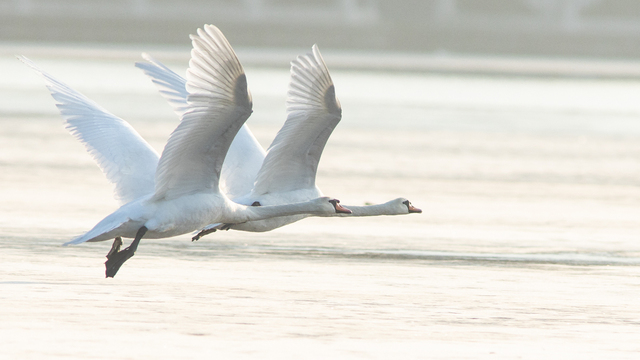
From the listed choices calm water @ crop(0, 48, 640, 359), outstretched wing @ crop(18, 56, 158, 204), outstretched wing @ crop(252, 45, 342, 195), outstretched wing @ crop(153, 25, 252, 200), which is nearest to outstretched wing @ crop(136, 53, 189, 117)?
outstretched wing @ crop(18, 56, 158, 204)

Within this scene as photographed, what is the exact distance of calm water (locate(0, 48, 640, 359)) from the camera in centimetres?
627

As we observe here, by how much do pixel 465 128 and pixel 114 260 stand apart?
1484 centimetres

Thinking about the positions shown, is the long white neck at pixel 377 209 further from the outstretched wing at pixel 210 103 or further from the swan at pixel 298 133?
the outstretched wing at pixel 210 103

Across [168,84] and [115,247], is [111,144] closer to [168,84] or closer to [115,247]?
[168,84]

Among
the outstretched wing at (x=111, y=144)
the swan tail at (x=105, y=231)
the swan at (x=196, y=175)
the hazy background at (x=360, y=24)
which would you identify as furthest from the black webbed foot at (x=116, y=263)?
the hazy background at (x=360, y=24)

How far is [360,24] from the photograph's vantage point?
74250mm

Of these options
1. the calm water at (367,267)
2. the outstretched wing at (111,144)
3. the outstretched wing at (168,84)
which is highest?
the outstretched wing at (168,84)

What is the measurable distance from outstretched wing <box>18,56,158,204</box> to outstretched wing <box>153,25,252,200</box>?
1.03 metres

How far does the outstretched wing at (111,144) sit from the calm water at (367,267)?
22.2 inches

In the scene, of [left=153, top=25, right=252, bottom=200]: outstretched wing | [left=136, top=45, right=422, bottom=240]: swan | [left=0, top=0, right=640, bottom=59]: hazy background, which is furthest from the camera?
[left=0, top=0, right=640, bottom=59]: hazy background

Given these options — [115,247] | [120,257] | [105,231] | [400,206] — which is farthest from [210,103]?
[400,206]

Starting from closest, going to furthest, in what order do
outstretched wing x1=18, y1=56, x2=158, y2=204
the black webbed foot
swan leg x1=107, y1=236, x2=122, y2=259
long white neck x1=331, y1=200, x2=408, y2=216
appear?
the black webbed foot, swan leg x1=107, y1=236, x2=122, y2=259, outstretched wing x1=18, y1=56, x2=158, y2=204, long white neck x1=331, y1=200, x2=408, y2=216

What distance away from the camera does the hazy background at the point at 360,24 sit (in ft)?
227

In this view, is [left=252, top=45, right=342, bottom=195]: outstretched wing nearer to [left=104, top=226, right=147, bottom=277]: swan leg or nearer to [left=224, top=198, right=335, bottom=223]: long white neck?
[left=224, top=198, right=335, bottom=223]: long white neck
